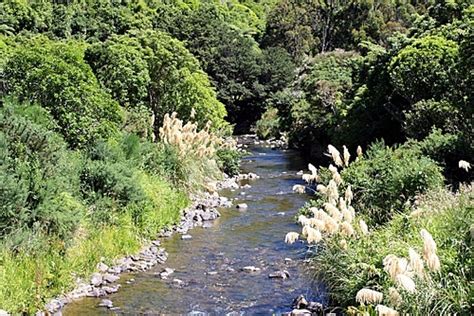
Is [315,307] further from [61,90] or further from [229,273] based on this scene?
[61,90]

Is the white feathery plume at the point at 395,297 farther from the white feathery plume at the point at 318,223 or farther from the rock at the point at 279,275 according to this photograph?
the rock at the point at 279,275

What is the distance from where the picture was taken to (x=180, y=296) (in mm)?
12633

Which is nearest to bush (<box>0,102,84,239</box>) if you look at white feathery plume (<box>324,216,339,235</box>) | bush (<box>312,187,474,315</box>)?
bush (<box>312,187,474,315</box>)

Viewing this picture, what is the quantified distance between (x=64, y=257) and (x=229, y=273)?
391 centimetres

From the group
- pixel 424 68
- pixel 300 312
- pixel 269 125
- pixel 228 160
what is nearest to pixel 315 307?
pixel 300 312

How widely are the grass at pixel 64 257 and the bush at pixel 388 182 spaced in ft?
19.1

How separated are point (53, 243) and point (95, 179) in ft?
10.3

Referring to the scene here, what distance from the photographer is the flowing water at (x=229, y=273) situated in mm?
11922

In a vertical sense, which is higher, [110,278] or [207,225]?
[110,278]

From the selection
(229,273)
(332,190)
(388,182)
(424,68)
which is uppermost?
(424,68)

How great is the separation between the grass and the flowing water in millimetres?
637

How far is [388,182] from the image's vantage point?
14.4 metres

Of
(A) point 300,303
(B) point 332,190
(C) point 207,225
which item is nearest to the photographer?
(B) point 332,190

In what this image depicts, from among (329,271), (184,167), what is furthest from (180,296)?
(184,167)
